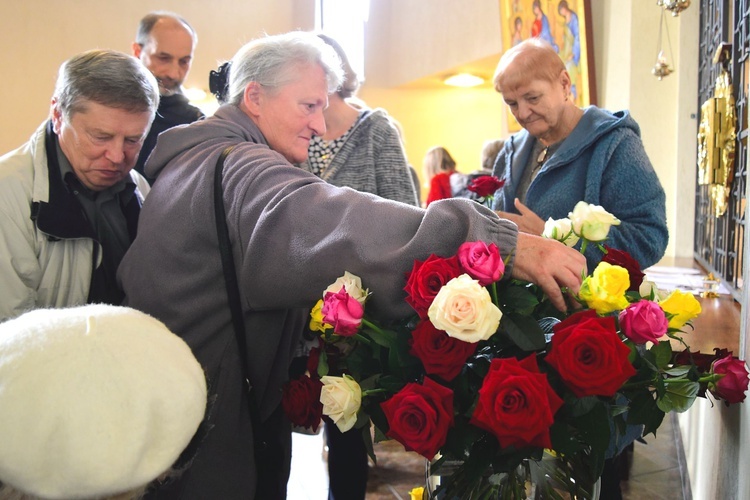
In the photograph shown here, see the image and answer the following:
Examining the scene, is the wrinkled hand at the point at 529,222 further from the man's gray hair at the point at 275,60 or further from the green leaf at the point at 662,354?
the green leaf at the point at 662,354

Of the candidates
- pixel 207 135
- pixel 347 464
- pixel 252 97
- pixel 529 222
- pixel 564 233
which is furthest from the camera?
pixel 347 464

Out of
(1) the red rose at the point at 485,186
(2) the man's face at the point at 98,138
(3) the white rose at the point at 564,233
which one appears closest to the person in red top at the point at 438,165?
(1) the red rose at the point at 485,186

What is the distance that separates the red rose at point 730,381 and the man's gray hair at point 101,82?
1685mm

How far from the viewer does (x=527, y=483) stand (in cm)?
132

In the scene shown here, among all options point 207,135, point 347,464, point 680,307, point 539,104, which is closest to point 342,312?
point 680,307

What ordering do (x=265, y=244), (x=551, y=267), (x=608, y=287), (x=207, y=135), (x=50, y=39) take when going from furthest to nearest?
1. (x=50, y=39)
2. (x=207, y=135)
3. (x=265, y=244)
4. (x=551, y=267)
5. (x=608, y=287)

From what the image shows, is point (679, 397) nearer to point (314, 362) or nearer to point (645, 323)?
point (645, 323)

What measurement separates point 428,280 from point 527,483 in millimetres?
425

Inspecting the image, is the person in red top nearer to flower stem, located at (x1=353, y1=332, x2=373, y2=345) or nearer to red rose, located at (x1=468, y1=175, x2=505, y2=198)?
red rose, located at (x1=468, y1=175, x2=505, y2=198)

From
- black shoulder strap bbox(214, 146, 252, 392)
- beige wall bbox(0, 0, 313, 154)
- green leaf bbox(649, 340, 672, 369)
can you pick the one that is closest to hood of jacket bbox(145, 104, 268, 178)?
black shoulder strap bbox(214, 146, 252, 392)

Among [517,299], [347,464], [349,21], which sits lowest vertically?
[347,464]

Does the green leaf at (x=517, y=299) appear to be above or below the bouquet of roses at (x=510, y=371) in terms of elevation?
above

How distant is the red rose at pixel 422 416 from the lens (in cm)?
121

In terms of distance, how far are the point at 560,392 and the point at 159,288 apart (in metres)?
1.10
